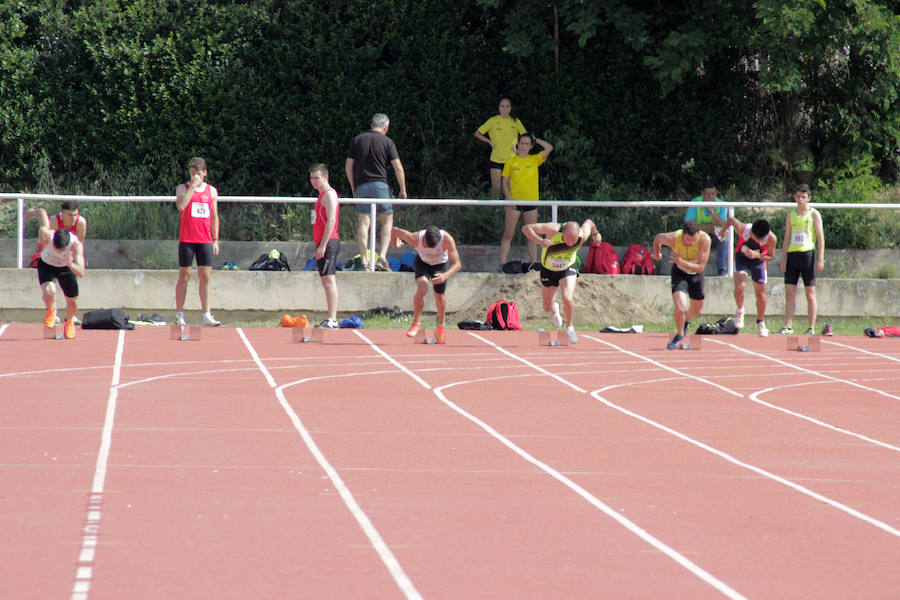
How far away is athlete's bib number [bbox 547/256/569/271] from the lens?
1371cm

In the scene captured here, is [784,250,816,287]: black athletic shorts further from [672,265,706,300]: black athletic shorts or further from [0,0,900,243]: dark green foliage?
[0,0,900,243]: dark green foliage

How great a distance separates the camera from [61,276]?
1291 centimetres

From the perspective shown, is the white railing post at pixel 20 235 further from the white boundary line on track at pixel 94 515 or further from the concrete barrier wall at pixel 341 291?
the white boundary line on track at pixel 94 515

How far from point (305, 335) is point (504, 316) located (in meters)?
2.57

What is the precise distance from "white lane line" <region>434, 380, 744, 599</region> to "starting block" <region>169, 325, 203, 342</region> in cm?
496

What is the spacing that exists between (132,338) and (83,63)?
7.50m

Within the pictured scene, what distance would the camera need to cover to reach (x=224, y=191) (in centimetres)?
Answer: 1931

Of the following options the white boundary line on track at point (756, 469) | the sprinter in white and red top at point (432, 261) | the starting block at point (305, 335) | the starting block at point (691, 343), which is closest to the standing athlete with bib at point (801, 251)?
the starting block at point (691, 343)

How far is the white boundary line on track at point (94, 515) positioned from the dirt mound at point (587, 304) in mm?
6804

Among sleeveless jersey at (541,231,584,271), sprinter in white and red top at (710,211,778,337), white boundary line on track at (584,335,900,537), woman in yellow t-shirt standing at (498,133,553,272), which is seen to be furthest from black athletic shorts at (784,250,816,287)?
white boundary line on track at (584,335,900,537)

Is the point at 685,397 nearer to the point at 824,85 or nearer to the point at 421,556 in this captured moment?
the point at 421,556

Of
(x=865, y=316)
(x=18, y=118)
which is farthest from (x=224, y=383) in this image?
(x=18, y=118)

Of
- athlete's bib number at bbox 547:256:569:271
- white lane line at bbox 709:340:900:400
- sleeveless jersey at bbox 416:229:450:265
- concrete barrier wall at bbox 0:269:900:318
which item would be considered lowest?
white lane line at bbox 709:340:900:400

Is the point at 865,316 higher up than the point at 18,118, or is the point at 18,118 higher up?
the point at 18,118
